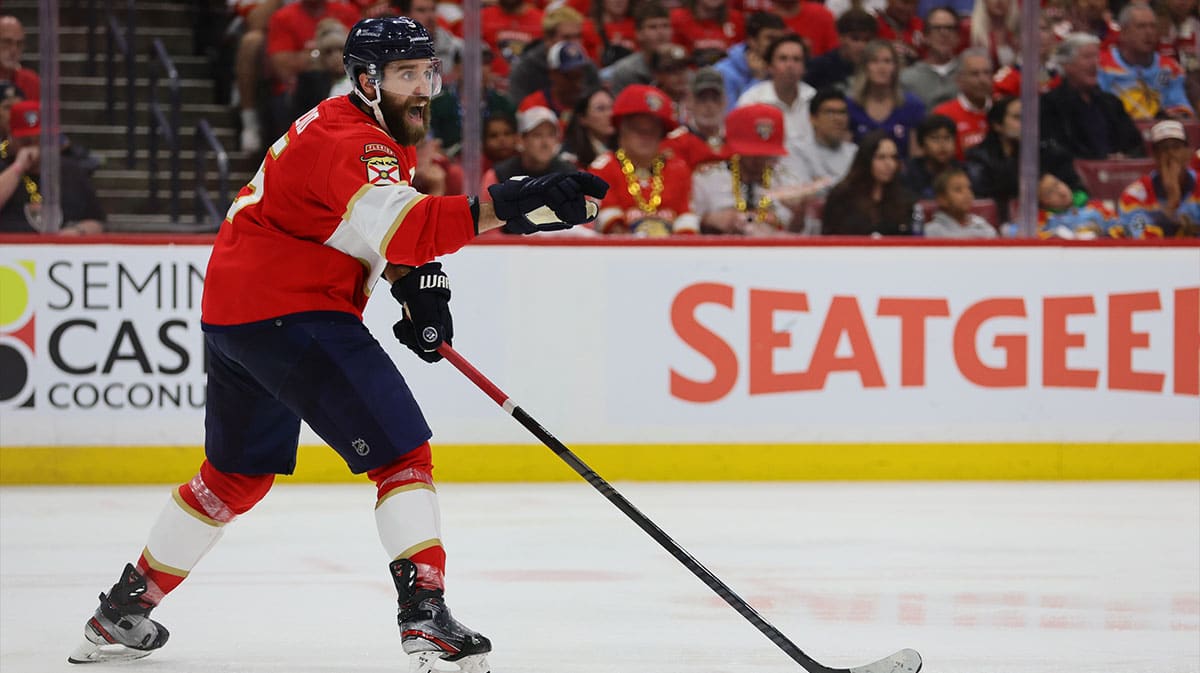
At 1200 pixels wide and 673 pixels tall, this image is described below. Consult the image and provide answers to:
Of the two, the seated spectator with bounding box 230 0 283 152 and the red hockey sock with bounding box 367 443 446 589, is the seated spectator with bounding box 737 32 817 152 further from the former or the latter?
the red hockey sock with bounding box 367 443 446 589

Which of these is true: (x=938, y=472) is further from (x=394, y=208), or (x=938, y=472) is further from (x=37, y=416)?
(x=394, y=208)

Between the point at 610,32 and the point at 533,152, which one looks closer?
the point at 533,152

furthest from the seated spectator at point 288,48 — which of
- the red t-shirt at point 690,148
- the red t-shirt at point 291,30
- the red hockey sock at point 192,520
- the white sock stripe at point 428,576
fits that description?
the white sock stripe at point 428,576

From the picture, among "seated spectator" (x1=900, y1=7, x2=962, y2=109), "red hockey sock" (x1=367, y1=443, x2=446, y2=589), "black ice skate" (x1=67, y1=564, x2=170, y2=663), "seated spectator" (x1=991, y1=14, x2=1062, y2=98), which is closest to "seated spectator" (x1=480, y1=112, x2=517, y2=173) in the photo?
"seated spectator" (x1=900, y1=7, x2=962, y2=109)

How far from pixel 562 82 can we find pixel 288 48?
3.47 feet

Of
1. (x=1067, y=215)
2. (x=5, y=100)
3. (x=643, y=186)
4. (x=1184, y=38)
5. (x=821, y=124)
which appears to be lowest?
(x=1067, y=215)

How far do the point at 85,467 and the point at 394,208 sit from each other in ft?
11.8

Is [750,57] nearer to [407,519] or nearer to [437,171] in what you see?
[437,171]

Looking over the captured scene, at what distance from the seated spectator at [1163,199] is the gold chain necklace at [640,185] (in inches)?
69.0

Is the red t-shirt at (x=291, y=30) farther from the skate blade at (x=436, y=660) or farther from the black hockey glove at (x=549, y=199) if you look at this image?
the skate blade at (x=436, y=660)

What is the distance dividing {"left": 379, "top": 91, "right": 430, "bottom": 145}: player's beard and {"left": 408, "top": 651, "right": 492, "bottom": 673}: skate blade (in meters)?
0.95

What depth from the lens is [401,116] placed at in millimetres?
3188

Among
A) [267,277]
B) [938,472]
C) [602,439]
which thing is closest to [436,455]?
[602,439]

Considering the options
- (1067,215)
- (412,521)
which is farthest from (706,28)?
(412,521)
